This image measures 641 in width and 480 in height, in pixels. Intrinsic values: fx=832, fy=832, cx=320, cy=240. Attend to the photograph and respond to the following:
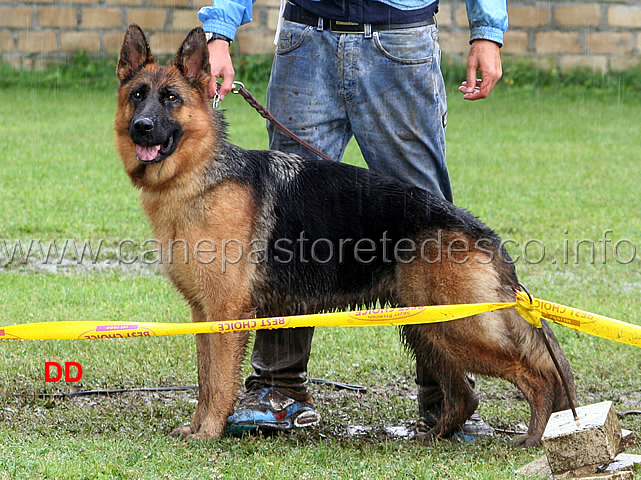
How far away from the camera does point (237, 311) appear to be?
3889 mm

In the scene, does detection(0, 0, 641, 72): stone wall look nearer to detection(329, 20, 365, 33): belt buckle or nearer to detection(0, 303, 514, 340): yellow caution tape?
detection(329, 20, 365, 33): belt buckle

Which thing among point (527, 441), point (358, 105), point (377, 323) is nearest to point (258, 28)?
point (358, 105)

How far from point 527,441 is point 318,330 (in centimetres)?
220

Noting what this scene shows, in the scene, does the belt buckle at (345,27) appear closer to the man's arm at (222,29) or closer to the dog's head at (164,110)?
the man's arm at (222,29)

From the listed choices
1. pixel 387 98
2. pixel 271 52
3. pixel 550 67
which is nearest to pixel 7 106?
pixel 271 52

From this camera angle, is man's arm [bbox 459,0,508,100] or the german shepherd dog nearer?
the german shepherd dog

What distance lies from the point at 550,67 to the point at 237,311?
1447 centimetres

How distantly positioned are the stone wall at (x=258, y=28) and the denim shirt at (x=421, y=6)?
1246 cm

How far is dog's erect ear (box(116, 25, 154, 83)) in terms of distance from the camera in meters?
3.96

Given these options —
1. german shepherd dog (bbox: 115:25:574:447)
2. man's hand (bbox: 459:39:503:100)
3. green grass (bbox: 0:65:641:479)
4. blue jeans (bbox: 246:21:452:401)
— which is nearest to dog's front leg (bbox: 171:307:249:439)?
german shepherd dog (bbox: 115:25:574:447)

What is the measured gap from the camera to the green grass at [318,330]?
354 centimetres

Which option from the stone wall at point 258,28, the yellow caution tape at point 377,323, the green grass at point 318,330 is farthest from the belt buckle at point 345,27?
the stone wall at point 258,28

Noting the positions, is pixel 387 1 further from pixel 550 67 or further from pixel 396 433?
pixel 550 67

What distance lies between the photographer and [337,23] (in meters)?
4.18
